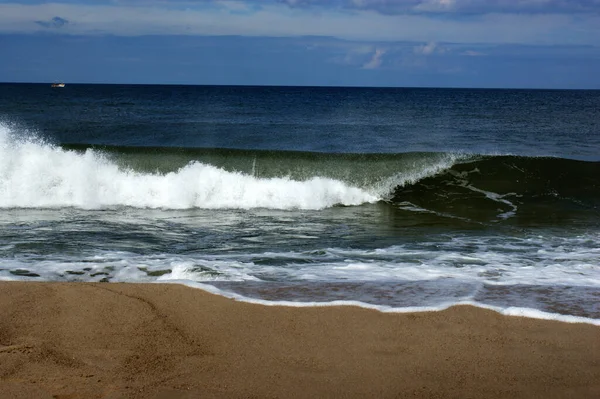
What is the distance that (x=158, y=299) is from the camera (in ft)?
17.5

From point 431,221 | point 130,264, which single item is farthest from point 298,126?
point 130,264

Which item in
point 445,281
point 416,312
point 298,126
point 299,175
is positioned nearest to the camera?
point 416,312

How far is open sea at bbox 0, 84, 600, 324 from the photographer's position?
630 centimetres

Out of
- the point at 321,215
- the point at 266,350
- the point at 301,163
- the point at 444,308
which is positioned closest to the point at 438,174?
the point at 301,163

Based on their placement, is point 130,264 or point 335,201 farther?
point 335,201

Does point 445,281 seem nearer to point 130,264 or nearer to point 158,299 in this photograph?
point 158,299

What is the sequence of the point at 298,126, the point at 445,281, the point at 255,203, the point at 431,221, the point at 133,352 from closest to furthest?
the point at 133,352 → the point at 445,281 → the point at 431,221 → the point at 255,203 → the point at 298,126

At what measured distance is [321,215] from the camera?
1160cm

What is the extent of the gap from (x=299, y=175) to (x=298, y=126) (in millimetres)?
11324

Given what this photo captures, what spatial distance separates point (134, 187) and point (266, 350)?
31.8 ft

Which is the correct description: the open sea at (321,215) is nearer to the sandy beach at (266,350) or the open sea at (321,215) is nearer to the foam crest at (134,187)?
the foam crest at (134,187)

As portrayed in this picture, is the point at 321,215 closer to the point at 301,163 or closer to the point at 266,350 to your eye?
the point at 301,163

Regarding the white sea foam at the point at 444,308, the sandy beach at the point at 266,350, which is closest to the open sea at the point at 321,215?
the white sea foam at the point at 444,308

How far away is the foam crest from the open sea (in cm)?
4
